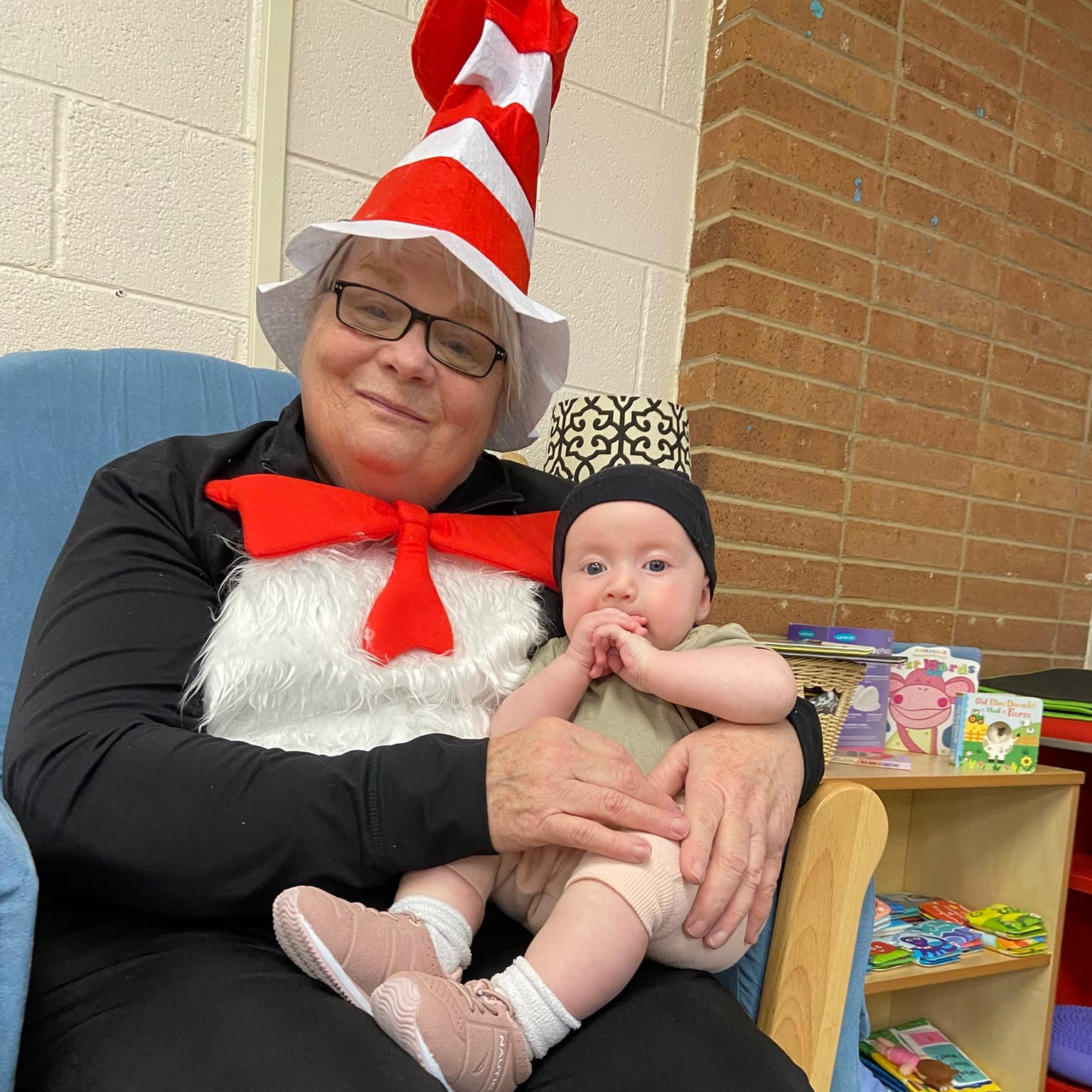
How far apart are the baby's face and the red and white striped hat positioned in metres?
0.26

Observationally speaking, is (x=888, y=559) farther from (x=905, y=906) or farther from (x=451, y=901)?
(x=451, y=901)

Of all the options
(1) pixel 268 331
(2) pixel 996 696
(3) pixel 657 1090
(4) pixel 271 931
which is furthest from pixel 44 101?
(2) pixel 996 696

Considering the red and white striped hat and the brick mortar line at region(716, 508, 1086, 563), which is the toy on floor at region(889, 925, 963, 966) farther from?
the red and white striped hat

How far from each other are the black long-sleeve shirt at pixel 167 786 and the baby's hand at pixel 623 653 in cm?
20

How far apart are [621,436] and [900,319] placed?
1.10 m

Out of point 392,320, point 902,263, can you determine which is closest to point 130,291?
point 392,320

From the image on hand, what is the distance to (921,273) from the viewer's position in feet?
7.54

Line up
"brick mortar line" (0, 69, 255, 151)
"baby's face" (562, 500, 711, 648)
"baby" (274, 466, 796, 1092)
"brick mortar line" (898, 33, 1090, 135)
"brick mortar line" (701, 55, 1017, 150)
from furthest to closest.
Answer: "brick mortar line" (898, 33, 1090, 135) → "brick mortar line" (701, 55, 1017, 150) → "brick mortar line" (0, 69, 255, 151) → "baby's face" (562, 500, 711, 648) → "baby" (274, 466, 796, 1092)

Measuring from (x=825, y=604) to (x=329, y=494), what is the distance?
4.97 ft

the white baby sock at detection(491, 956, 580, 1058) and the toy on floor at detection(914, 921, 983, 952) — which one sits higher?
the white baby sock at detection(491, 956, 580, 1058)

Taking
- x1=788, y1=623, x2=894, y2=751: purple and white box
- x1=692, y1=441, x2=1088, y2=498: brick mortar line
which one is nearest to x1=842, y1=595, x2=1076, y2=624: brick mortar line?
x1=692, y1=441, x2=1088, y2=498: brick mortar line

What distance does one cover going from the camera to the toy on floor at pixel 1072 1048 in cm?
189

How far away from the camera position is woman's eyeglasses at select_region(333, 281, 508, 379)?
3.47ft

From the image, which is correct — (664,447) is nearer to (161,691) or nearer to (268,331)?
(268,331)
